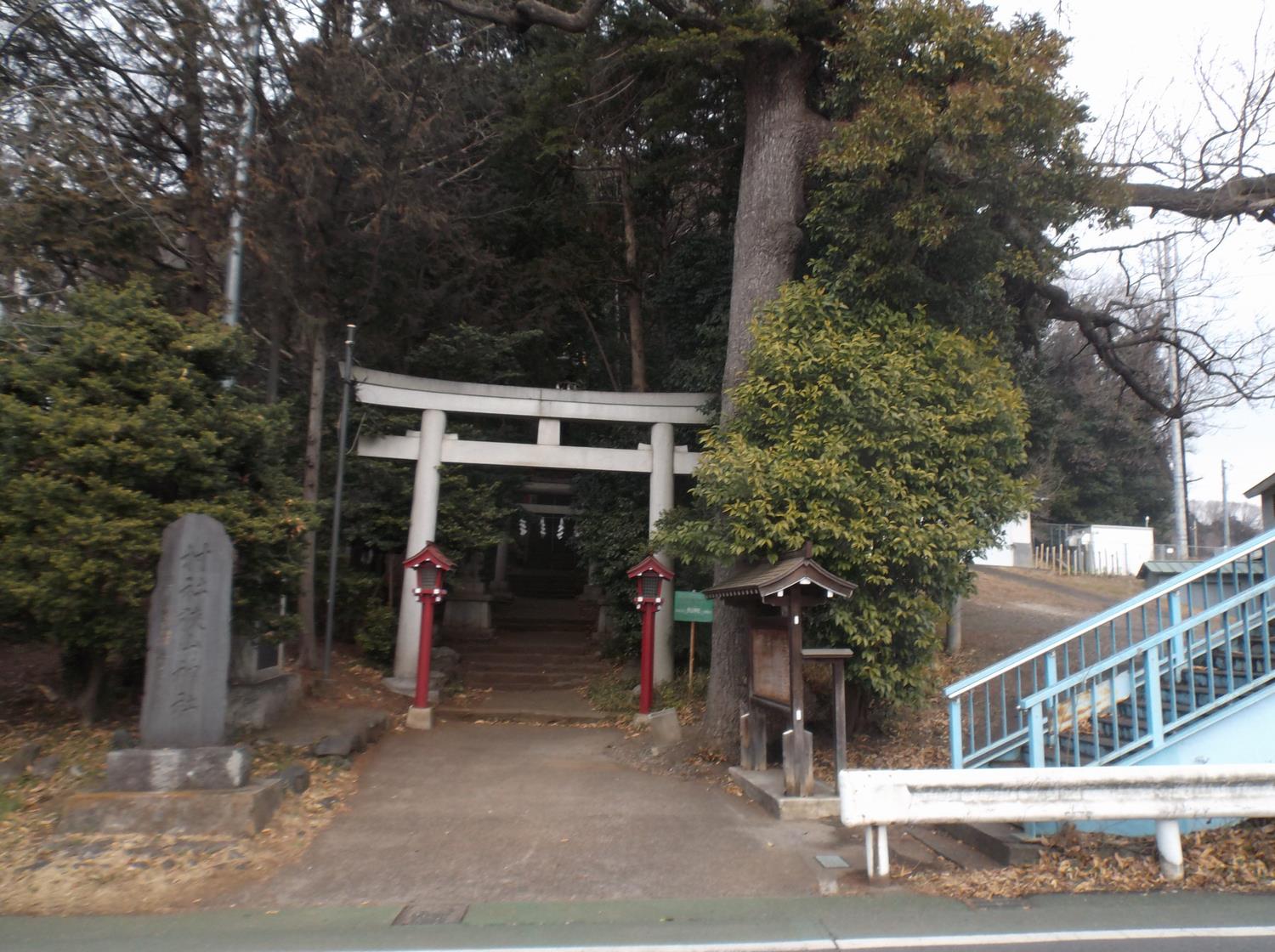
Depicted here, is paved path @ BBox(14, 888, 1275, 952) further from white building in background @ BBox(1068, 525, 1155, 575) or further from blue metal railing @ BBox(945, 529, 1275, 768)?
white building in background @ BBox(1068, 525, 1155, 575)

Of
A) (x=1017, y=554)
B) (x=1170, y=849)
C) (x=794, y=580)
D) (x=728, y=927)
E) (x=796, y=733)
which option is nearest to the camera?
(x=728, y=927)

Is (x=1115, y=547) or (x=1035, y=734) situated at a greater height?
(x=1115, y=547)

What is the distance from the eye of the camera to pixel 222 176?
1229 cm

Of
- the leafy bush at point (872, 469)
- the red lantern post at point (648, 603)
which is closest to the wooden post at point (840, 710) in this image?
the leafy bush at point (872, 469)

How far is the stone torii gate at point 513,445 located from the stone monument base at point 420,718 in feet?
5.89

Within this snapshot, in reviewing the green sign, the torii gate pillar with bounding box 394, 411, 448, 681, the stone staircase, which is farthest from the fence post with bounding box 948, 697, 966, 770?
the stone staircase

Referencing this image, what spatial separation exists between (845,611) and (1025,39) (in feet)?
22.1

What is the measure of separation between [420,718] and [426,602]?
65.5 inches

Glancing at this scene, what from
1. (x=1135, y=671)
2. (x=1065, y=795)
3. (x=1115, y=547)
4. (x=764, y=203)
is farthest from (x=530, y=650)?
(x=1115, y=547)

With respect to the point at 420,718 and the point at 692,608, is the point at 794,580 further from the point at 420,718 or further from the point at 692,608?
the point at 420,718

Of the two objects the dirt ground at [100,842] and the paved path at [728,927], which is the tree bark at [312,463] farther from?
the paved path at [728,927]

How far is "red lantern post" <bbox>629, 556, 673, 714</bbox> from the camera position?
43.2ft

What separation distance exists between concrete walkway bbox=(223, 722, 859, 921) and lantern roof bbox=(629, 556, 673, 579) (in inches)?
118

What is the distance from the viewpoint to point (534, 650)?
18297 mm
